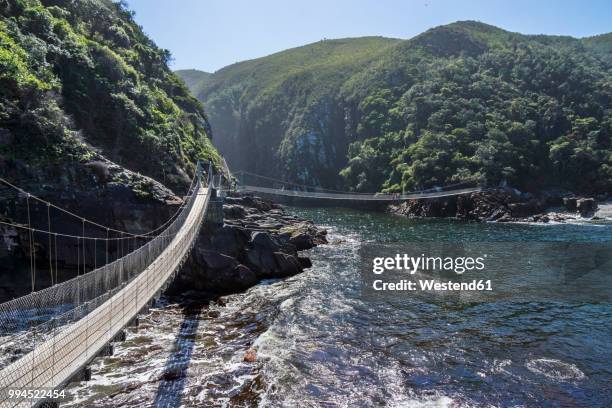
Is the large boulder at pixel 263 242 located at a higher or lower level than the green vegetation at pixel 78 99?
lower

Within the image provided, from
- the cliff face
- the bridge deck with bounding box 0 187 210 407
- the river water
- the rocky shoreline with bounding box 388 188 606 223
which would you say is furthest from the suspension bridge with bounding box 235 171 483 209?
the bridge deck with bounding box 0 187 210 407

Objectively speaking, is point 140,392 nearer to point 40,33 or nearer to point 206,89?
point 40,33

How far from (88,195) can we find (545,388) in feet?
76.2

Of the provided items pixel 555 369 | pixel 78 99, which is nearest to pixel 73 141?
pixel 78 99

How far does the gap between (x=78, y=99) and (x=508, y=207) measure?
46853 mm

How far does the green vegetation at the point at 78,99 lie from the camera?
23719mm

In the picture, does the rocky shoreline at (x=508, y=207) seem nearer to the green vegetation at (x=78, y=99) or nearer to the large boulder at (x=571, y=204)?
the large boulder at (x=571, y=204)

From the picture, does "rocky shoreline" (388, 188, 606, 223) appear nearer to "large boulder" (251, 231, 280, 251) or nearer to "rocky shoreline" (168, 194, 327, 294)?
"rocky shoreline" (168, 194, 327, 294)

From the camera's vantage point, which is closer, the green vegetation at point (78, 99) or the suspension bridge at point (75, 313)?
the suspension bridge at point (75, 313)

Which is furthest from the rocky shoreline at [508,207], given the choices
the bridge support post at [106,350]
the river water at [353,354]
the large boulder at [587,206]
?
the bridge support post at [106,350]

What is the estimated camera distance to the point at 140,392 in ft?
39.9

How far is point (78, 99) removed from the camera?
32562 millimetres

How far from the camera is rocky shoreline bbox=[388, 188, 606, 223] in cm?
4884

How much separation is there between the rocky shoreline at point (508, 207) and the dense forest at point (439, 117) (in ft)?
11.0
